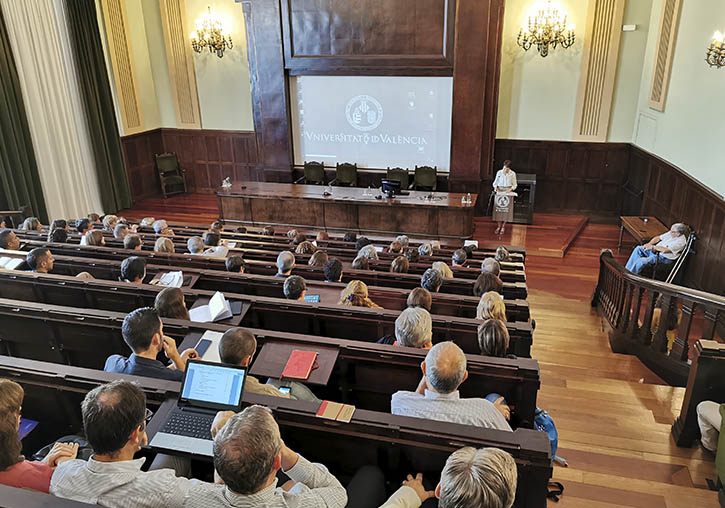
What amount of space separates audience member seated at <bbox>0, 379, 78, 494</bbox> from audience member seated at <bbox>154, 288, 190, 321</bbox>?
133 centimetres

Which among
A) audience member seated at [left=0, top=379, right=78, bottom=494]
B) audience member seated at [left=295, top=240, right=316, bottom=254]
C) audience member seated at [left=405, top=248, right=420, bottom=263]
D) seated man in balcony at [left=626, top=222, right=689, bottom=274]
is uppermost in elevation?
audience member seated at [left=0, top=379, right=78, bottom=494]

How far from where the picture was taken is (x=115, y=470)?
1.75 metres

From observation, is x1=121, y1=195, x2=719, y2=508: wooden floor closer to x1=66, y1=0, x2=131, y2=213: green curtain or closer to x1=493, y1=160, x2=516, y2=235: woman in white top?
x1=493, y1=160, x2=516, y2=235: woman in white top

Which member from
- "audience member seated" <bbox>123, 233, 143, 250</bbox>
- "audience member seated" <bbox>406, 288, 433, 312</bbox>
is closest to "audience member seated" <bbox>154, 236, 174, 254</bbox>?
"audience member seated" <bbox>123, 233, 143, 250</bbox>

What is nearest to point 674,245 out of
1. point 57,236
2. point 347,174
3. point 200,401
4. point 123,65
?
point 347,174

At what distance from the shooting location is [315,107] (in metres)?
10.3

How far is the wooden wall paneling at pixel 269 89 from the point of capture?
975cm

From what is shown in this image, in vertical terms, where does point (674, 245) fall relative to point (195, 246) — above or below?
below

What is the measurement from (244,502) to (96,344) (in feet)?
7.74

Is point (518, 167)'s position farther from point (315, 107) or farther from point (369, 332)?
point (369, 332)

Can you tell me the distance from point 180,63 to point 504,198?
24.5 feet

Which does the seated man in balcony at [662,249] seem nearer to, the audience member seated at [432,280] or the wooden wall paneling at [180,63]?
the audience member seated at [432,280]

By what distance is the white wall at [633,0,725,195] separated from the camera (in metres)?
6.28

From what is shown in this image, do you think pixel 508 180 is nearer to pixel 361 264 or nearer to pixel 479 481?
pixel 361 264
